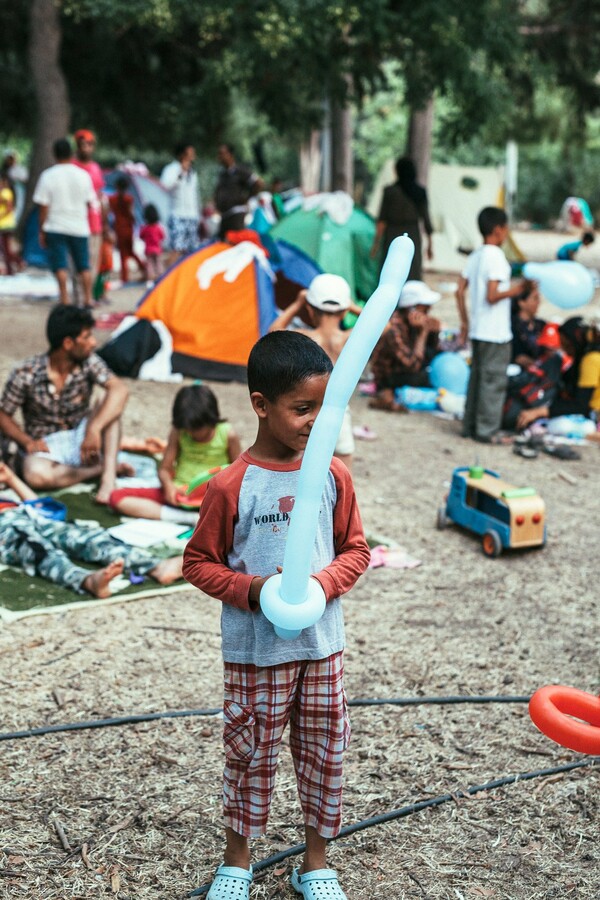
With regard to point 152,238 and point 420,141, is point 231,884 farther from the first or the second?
point 420,141

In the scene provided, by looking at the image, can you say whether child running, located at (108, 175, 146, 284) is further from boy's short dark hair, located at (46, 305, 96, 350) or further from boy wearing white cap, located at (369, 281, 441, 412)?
boy's short dark hair, located at (46, 305, 96, 350)

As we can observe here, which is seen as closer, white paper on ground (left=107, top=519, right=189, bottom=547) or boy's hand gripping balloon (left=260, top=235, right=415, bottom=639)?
boy's hand gripping balloon (left=260, top=235, right=415, bottom=639)

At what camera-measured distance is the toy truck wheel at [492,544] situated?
4.66 m

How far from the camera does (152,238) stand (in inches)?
524

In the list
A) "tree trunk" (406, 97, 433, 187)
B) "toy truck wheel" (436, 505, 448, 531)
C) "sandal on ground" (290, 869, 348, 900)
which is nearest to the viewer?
"sandal on ground" (290, 869, 348, 900)

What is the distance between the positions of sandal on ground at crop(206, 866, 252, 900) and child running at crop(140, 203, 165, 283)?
11.6 meters

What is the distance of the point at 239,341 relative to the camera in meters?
7.99

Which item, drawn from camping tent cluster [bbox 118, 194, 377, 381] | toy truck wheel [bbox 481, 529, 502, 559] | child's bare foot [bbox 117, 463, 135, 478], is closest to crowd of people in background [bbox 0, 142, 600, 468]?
child's bare foot [bbox 117, 463, 135, 478]

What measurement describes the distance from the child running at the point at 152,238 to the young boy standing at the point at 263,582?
11512mm

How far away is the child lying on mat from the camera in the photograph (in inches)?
161

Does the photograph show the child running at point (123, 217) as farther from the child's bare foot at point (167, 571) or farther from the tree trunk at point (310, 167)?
the tree trunk at point (310, 167)

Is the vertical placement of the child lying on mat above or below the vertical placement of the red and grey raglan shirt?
below

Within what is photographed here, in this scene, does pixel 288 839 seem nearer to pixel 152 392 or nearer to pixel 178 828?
pixel 178 828

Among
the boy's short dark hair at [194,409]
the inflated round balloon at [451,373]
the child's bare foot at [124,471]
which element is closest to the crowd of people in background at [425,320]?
the inflated round balloon at [451,373]
